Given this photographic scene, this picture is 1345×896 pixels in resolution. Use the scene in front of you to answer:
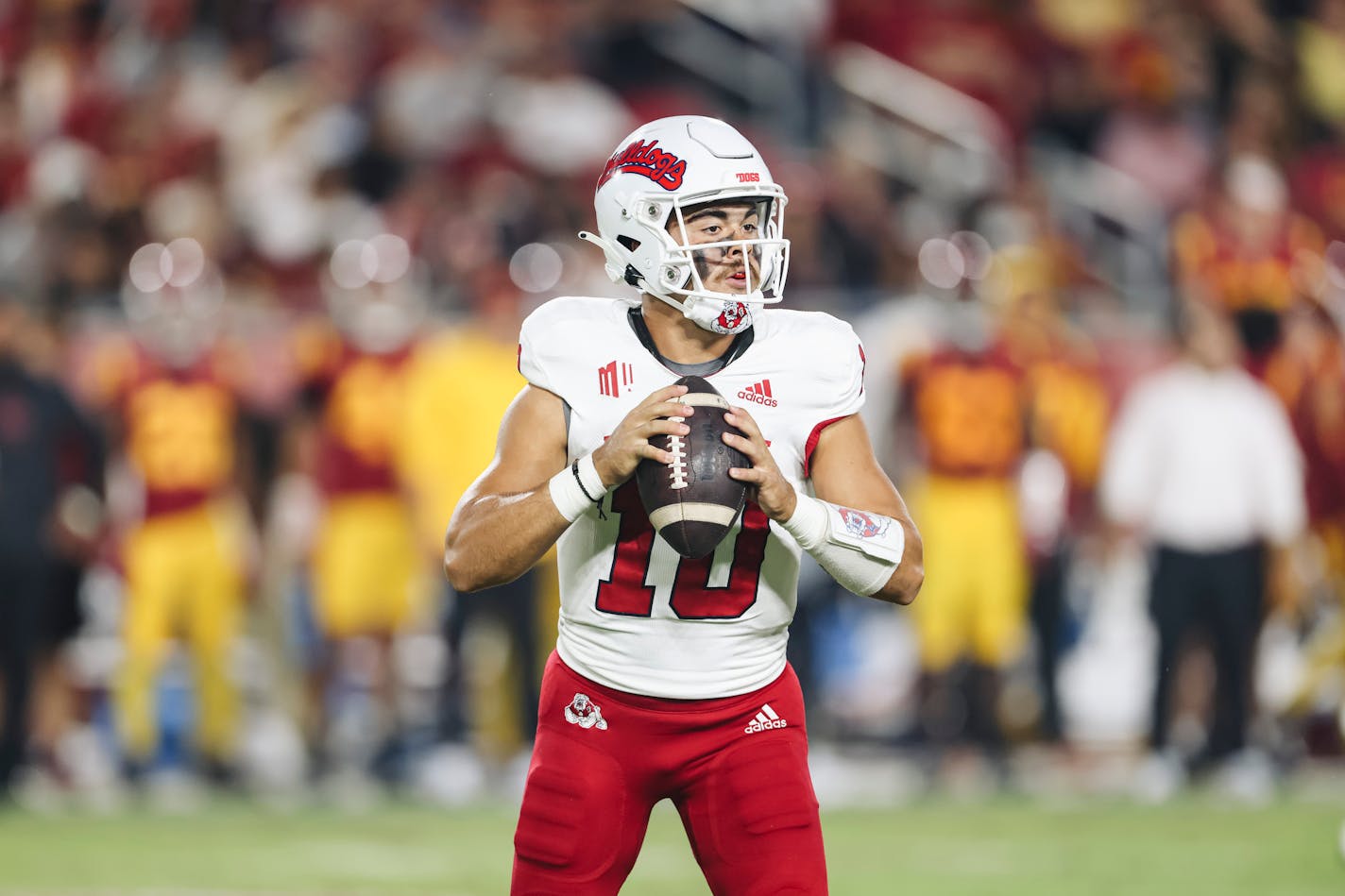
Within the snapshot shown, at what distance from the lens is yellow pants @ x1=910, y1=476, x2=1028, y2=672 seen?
319 inches

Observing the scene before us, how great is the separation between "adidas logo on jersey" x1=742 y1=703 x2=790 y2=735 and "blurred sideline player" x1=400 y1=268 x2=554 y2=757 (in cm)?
456

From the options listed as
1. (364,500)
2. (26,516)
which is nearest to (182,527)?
(26,516)

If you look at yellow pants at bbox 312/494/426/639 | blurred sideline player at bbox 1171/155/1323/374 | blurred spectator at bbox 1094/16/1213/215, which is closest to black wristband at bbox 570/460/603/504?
yellow pants at bbox 312/494/426/639

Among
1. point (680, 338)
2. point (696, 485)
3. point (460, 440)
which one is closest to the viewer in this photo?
point (696, 485)

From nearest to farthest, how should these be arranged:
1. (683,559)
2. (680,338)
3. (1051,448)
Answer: (683,559) → (680,338) → (1051,448)

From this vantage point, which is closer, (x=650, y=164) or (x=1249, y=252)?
(x=650, y=164)

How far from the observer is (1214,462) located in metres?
8.06

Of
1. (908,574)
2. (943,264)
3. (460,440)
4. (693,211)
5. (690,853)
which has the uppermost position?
(943,264)

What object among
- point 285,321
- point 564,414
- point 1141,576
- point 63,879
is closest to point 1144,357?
point 1141,576

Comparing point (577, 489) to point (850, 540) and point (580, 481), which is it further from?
point (850, 540)

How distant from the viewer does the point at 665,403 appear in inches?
130

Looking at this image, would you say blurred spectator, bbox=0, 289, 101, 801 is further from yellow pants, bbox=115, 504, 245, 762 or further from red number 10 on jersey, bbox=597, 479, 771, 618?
red number 10 on jersey, bbox=597, 479, 771, 618

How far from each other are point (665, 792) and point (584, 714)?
0.21m

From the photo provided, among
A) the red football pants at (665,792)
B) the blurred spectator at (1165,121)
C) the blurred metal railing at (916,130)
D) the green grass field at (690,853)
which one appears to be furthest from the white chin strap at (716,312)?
the blurred spectator at (1165,121)
